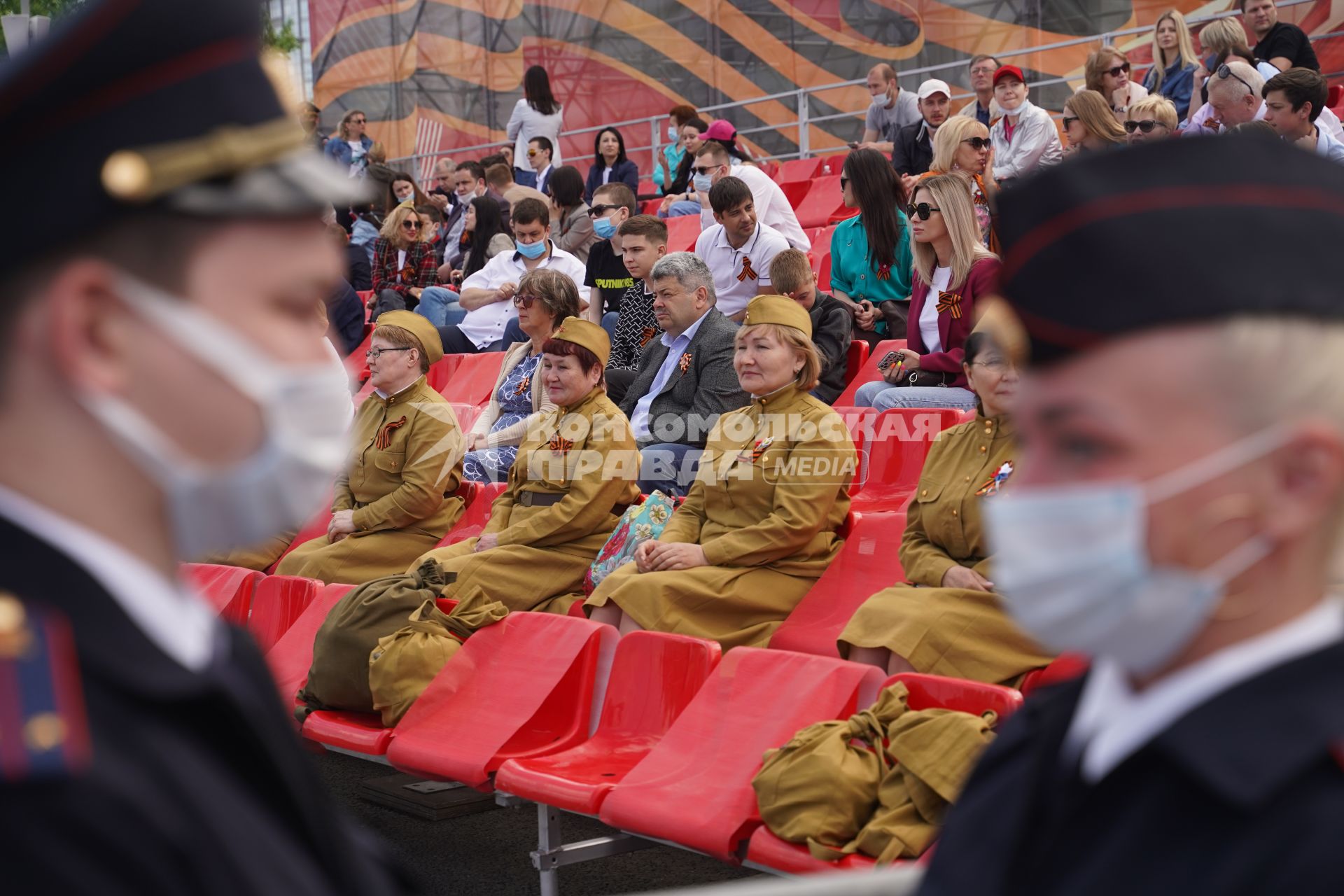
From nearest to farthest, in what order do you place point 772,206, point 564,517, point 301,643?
point 301,643 → point 564,517 → point 772,206

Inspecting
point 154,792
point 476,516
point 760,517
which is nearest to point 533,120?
point 476,516

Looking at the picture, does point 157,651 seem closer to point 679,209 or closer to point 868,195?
point 868,195

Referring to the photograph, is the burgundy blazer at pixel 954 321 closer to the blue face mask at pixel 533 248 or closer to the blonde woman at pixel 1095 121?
the blonde woman at pixel 1095 121

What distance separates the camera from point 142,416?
0.94 metres

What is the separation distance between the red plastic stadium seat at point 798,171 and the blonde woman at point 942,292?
261 inches

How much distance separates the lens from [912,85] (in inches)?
555

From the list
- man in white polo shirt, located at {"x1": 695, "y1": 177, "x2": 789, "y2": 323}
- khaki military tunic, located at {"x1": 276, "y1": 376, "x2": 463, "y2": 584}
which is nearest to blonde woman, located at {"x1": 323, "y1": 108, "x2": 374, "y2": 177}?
man in white polo shirt, located at {"x1": 695, "y1": 177, "x2": 789, "y2": 323}

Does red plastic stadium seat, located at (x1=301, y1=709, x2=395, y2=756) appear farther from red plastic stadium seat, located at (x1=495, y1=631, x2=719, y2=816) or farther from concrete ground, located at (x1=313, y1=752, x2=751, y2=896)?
red plastic stadium seat, located at (x1=495, y1=631, x2=719, y2=816)

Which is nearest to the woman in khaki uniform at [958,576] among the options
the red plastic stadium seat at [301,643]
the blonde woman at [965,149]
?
the red plastic stadium seat at [301,643]

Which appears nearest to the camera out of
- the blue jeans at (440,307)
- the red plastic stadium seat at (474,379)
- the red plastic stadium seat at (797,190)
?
the red plastic stadium seat at (474,379)

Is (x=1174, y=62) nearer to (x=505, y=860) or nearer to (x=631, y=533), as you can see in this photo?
(x=631, y=533)

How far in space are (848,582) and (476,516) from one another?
7.36ft

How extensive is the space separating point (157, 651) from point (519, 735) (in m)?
3.45

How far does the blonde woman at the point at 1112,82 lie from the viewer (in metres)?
8.27
